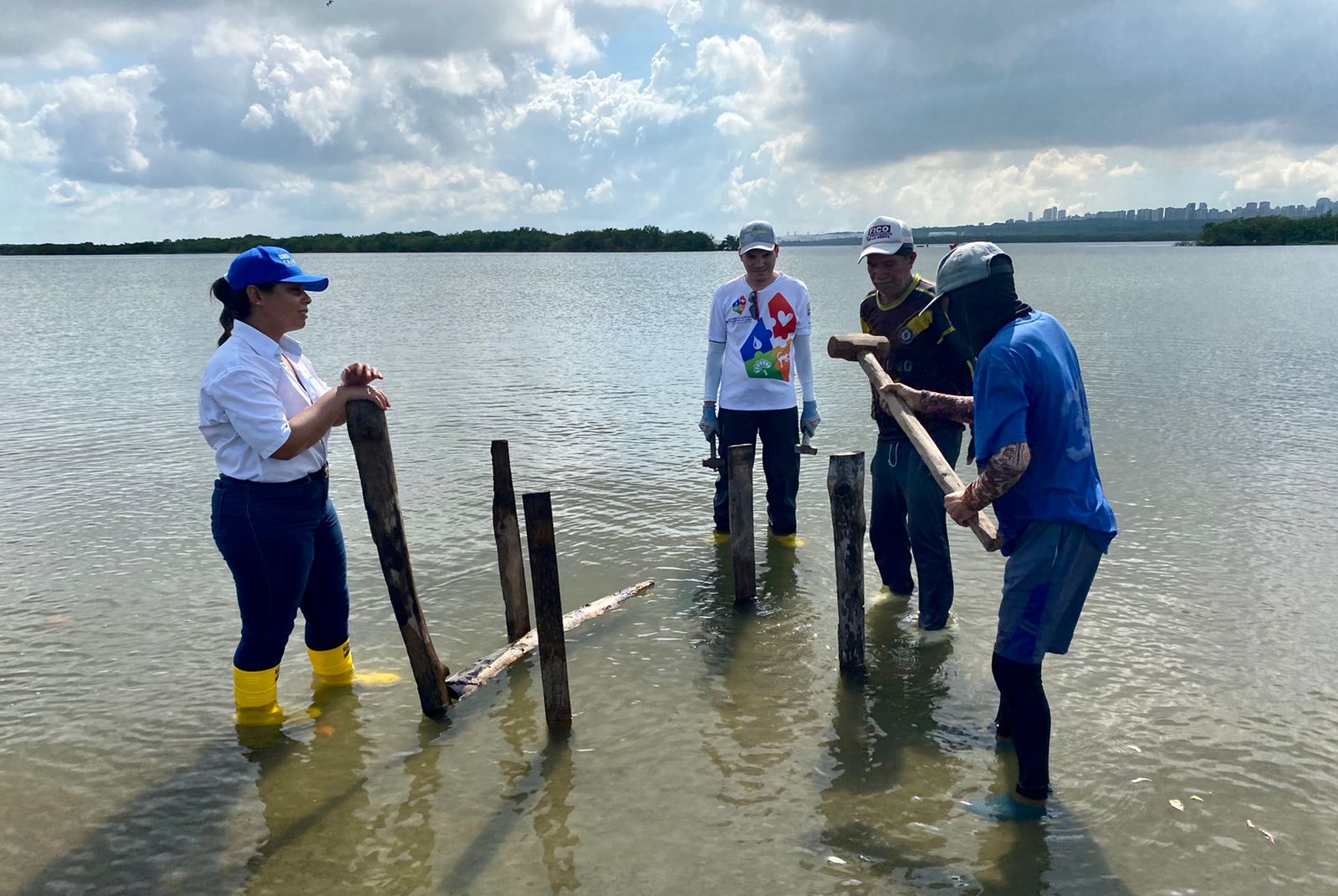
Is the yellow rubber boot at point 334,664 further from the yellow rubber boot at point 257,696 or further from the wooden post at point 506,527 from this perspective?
the wooden post at point 506,527

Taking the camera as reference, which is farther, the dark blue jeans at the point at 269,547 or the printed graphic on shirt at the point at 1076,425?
the dark blue jeans at the point at 269,547

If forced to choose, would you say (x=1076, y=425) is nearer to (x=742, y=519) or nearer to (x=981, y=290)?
(x=981, y=290)

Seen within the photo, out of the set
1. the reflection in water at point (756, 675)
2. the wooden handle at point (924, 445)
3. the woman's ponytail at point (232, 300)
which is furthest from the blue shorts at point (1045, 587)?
the woman's ponytail at point (232, 300)

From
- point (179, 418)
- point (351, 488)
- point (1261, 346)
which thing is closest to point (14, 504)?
point (351, 488)

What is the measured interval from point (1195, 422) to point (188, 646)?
46.9ft

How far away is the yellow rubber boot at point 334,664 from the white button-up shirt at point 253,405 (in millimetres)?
1553

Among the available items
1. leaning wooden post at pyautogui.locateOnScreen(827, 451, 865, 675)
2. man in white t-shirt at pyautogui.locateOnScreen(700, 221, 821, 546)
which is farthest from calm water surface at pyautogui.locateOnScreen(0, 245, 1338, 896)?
man in white t-shirt at pyautogui.locateOnScreen(700, 221, 821, 546)

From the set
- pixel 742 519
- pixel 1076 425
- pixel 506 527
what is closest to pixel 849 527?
pixel 742 519

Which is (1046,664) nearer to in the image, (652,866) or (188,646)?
(652,866)

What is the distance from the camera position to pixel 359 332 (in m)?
29.8

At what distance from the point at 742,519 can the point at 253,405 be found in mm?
3870

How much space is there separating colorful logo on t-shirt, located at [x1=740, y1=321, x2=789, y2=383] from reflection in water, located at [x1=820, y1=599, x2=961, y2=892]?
2.44 metres

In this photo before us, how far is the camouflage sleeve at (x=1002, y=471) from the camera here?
3.87 m

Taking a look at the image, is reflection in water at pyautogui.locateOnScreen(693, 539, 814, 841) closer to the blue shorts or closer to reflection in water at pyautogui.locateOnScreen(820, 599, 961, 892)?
reflection in water at pyautogui.locateOnScreen(820, 599, 961, 892)
